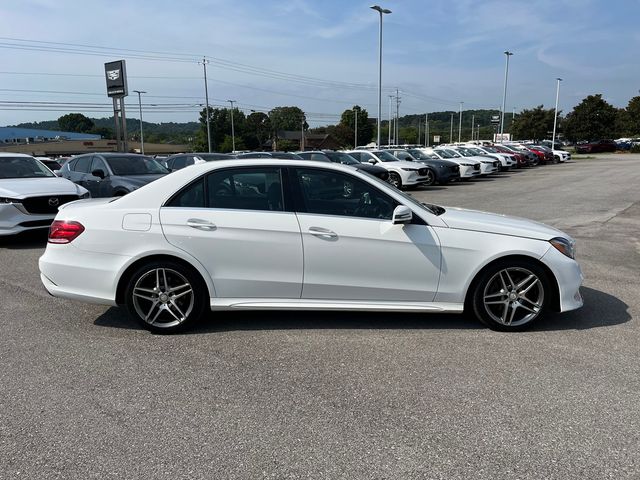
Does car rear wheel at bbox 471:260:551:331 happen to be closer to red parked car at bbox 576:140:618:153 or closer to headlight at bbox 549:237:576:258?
headlight at bbox 549:237:576:258

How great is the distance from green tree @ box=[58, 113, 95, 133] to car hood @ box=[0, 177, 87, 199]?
162799mm

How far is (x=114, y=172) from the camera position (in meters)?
11.2

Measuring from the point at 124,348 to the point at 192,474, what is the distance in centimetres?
200

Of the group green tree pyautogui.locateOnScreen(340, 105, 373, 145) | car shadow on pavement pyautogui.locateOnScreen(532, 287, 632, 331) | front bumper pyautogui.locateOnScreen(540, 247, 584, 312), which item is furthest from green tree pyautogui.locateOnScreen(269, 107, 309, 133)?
front bumper pyautogui.locateOnScreen(540, 247, 584, 312)

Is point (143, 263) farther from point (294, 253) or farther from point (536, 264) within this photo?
point (536, 264)

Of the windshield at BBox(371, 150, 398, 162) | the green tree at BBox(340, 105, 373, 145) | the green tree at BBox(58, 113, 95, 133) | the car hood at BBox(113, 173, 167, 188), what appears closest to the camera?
the car hood at BBox(113, 173, 167, 188)

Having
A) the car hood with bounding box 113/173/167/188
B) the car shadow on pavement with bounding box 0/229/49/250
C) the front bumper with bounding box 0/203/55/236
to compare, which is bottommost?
the car shadow on pavement with bounding box 0/229/49/250

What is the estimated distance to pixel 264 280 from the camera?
464cm

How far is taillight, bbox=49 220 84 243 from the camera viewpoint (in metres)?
4.71

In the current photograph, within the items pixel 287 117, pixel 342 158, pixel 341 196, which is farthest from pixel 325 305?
pixel 287 117

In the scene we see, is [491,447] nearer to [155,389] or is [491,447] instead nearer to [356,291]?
[356,291]

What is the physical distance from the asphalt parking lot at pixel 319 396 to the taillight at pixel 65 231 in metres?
0.86

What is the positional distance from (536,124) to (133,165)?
275ft

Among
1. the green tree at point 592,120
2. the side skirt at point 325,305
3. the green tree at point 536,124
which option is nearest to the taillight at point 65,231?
the side skirt at point 325,305
